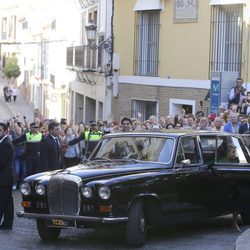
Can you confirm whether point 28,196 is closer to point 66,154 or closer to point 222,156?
point 222,156

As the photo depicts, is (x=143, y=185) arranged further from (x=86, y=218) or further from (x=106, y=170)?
(x=86, y=218)

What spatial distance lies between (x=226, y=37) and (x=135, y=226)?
1451cm

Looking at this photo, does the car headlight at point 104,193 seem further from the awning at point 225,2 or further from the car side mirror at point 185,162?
the awning at point 225,2

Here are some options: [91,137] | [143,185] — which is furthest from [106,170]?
[91,137]

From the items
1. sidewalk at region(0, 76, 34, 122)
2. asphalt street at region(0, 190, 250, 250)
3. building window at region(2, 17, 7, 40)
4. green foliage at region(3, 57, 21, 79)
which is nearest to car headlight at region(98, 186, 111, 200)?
asphalt street at region(0, 190, 250, 250)

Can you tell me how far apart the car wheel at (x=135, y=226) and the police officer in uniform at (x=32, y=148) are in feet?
26.9

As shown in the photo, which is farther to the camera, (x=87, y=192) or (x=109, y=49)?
(x=109, y=49)

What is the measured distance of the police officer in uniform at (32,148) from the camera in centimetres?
1923

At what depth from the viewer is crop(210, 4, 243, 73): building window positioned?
79.3 feet

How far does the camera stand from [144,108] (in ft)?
95.5

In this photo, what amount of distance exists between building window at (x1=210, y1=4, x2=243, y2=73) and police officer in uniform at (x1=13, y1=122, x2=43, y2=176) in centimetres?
760

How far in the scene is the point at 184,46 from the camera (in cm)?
2606

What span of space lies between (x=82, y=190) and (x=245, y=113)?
9774mm

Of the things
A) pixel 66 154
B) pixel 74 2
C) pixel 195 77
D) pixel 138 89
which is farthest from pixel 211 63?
pixel 74 2
